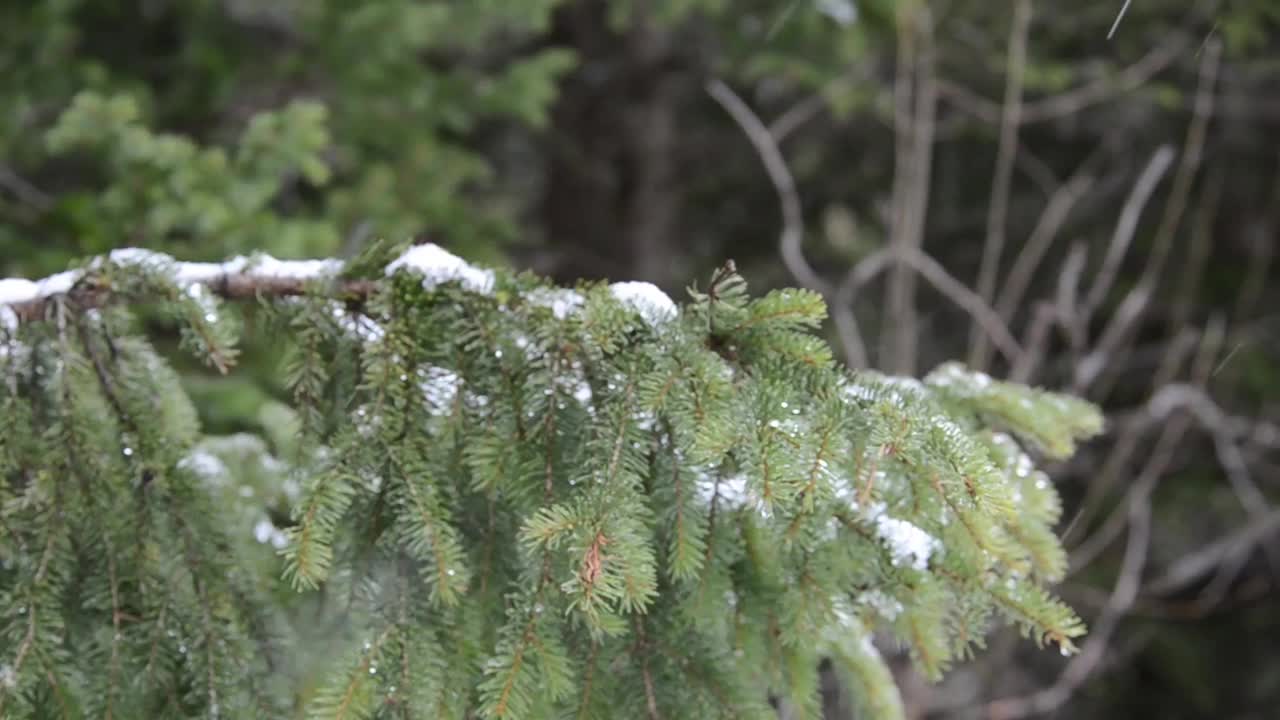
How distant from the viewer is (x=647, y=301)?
1.55 metres

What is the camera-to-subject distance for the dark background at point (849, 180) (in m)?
3.85

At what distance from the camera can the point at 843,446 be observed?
136 cm

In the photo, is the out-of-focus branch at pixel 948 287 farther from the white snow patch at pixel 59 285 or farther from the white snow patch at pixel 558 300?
the white snow patch at pixel 59 285

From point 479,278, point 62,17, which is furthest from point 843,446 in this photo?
point 62,17

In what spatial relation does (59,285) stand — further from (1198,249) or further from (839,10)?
(1198,249)

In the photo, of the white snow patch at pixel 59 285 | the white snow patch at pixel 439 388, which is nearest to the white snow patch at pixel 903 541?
the white snow patch at pixel 439 388

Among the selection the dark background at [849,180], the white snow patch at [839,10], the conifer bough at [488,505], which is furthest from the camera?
the white snow patch at [839,10]

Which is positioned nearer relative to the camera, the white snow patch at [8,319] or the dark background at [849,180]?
the white snow patch at [8,319]

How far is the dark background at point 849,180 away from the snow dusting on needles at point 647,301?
1229 millimetres

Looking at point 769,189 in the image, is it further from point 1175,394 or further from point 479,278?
point 479,278

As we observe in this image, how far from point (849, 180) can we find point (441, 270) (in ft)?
17.2

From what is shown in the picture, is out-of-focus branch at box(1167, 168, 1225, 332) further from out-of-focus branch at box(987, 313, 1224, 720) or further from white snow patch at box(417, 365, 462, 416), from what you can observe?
white snow patch at box(417, 365, 462, 416)

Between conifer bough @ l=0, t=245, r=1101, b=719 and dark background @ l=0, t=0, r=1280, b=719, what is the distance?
2.70ft

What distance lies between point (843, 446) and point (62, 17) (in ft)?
12.0
